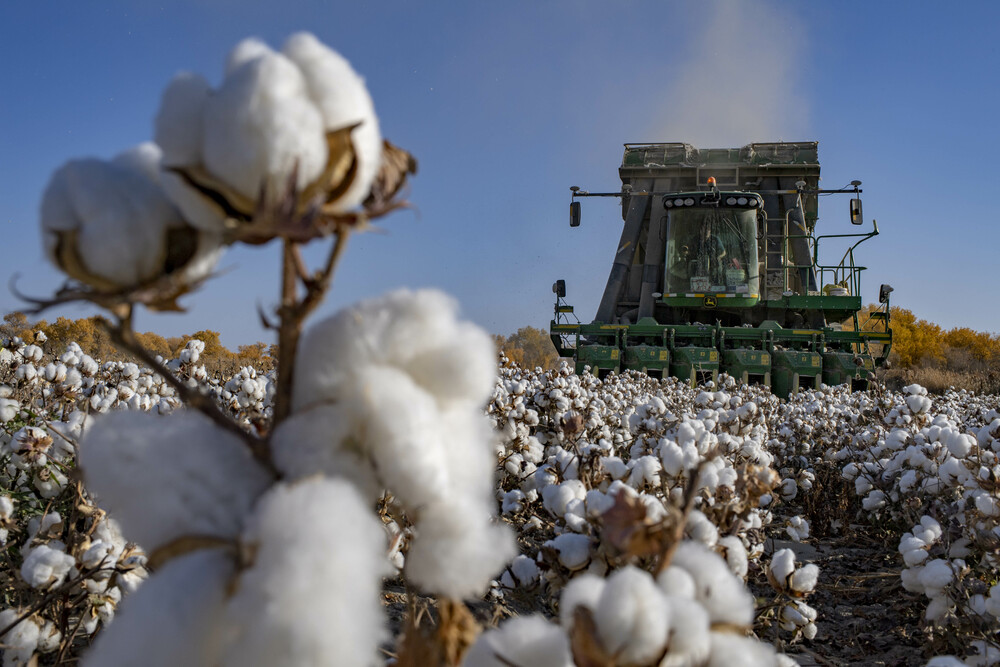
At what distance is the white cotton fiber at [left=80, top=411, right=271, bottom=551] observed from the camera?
593mm

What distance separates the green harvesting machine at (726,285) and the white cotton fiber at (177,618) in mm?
10645

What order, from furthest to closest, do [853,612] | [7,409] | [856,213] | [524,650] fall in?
[856,213], [853,612], [7,409], [524,650]

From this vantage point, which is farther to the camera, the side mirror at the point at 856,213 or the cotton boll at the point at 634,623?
the side mirror at the point at 856,213

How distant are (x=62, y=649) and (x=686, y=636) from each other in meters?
1.61

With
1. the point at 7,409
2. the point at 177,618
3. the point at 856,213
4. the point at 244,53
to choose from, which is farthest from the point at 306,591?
the point at 856,213

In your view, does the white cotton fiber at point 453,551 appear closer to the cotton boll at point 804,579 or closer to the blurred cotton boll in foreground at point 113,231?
the blurred cotton boll in foreground at point 113,231

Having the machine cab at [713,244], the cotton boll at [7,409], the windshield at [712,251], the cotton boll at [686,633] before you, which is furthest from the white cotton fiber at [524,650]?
the windshield at [712,251]

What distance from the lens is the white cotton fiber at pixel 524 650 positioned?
0.71m

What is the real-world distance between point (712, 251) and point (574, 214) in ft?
9.67

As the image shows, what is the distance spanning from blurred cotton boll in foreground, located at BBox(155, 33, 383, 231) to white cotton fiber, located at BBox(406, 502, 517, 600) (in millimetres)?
296

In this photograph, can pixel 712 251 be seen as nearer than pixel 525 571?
No

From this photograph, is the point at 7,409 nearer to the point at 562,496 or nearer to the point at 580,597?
the point at 562,496

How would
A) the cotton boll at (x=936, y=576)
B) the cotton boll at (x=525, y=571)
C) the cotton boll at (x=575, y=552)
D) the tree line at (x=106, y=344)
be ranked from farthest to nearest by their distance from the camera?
the tree line at (x=106, y=344), the cotton boll at (x=936, y=576), the cotton boll at (x=525, y=571), the cotton boll at (x=575, y=552)

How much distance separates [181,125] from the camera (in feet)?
1.98
